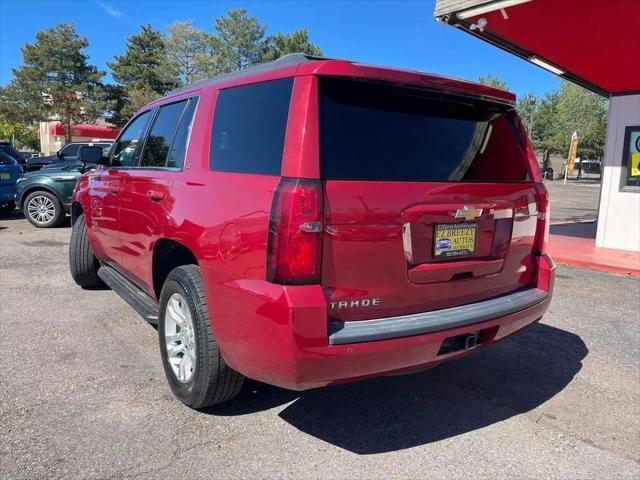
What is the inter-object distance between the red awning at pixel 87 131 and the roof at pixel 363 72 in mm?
51344

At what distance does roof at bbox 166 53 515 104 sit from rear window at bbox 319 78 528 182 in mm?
57

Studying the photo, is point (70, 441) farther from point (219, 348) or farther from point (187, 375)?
point (219, 348)

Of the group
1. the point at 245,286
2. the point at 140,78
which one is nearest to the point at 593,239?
the point at 245,286

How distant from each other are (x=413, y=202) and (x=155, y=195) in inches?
71.6

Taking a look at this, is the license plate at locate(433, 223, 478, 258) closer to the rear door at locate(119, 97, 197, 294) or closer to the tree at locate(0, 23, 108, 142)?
the rear door at locate(119, 97, 197, 294)

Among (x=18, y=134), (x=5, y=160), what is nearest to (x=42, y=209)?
(x=5, y=160)

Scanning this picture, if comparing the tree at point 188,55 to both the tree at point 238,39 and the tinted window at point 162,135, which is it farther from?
the tinted window at point 162,135

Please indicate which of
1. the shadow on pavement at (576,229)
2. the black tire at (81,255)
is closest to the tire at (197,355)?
the black tire at (81,255)

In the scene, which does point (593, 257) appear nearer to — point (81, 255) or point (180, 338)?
point (180, 338)

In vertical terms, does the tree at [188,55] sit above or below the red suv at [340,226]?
above

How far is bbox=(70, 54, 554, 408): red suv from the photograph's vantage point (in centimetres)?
229

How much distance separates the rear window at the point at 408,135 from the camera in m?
2.43

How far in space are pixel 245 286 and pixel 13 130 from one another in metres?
58.5

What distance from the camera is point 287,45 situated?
53906 mm
